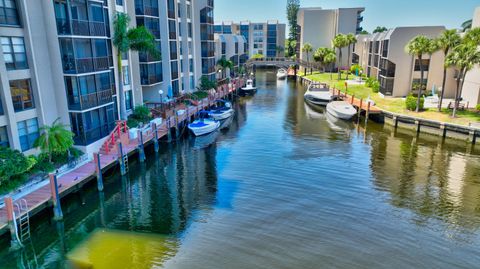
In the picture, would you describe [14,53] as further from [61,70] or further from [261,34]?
[261,34]

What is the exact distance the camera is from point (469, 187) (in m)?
26.8

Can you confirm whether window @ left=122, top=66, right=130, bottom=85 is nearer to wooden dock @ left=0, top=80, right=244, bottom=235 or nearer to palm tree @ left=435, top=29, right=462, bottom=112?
wooden dock @ left=0, top=80, right=244, bottom=235

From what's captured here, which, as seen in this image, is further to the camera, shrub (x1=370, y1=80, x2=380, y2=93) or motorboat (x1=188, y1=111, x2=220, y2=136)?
shrub (x1=370, y1=80, x2=380, y2=93)

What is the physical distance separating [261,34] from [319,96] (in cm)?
9298

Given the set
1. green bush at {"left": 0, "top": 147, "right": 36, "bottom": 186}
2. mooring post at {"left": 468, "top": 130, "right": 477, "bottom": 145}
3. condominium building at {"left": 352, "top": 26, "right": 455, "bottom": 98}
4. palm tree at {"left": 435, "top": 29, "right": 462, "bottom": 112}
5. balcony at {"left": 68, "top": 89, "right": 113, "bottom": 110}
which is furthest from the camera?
condominium building at {"left": 352, "top": 26, "right": 455, "bottom": 98}

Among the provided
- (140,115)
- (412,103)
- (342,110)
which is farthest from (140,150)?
(412,103)

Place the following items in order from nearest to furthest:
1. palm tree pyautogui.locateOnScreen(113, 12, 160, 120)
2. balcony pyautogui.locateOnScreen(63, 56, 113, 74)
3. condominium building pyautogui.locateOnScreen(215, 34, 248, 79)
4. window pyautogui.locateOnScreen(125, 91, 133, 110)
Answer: balcony pyautogui.locateOnScreen(63, 56, 113, 74), palm tree pyautogui.locateOnScreen(113, 12, 160, 120), window pyautogui.locateOnScreen(125, 91, 133, 110), condominium building pyautogui.locateOnScreen(215, 34, 248, 79)

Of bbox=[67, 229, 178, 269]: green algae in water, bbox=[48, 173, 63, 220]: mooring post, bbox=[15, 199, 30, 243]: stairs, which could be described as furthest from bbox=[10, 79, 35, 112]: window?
bbox=[67, 229, 178, 269]: green algae in water

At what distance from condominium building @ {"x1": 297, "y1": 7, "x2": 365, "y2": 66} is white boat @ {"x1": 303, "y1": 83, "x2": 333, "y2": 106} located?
122 ft

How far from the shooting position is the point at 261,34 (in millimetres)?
145375

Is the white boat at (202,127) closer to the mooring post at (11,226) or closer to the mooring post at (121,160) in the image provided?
the mooring post at (121,160)

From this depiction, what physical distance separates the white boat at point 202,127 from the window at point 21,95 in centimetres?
1842

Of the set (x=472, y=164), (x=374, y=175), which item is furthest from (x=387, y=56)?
(x=374, y=175)

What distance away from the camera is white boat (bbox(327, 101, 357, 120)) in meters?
47.8
